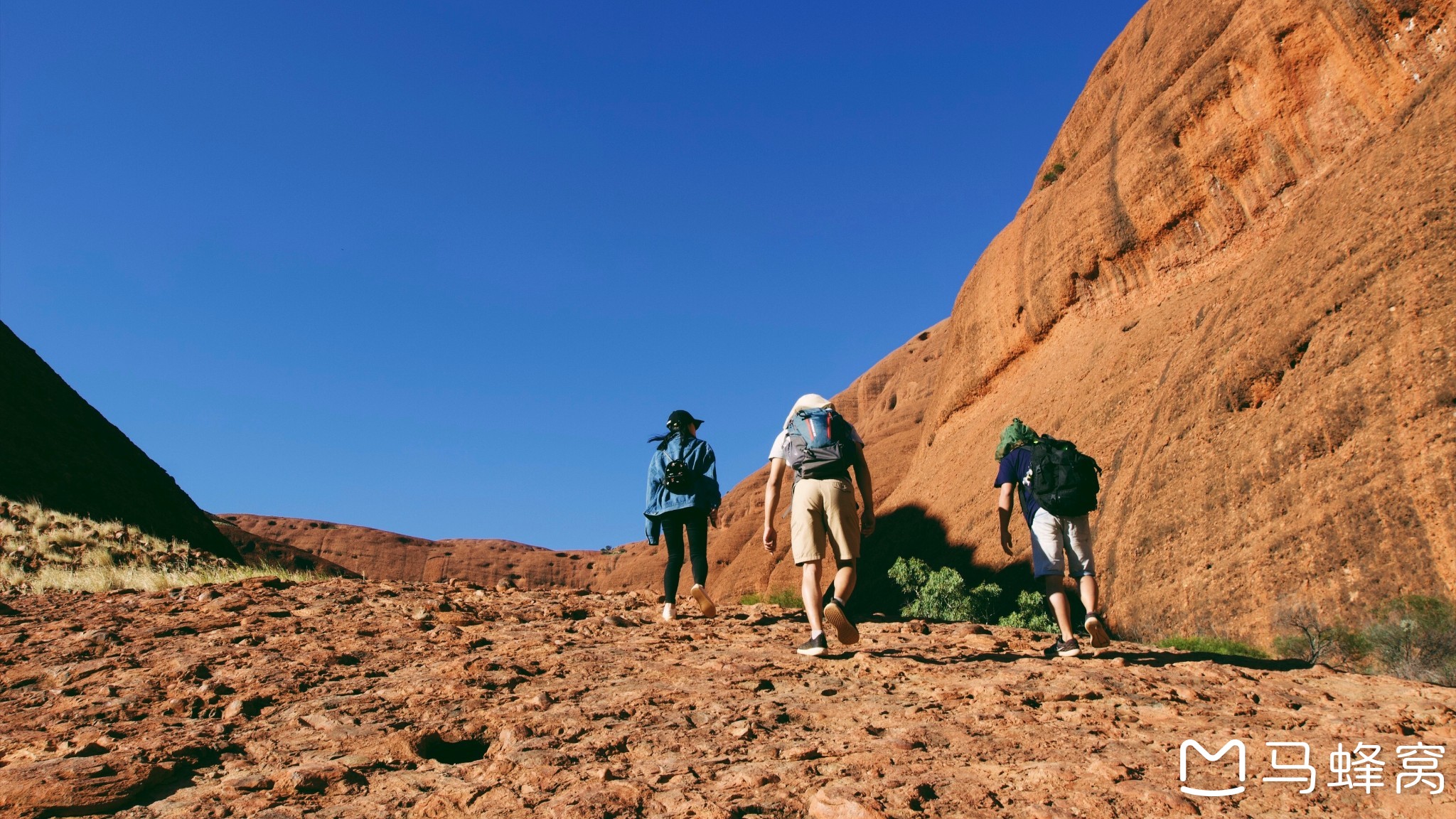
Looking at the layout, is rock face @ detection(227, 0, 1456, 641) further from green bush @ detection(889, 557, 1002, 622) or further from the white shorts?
the white shorts

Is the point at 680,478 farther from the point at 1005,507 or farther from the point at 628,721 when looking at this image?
the point at 628,721

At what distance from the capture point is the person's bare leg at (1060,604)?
5863mm

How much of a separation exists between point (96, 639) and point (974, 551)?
14.8m

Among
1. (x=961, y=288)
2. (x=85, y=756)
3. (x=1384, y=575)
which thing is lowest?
(x=85, y=756)

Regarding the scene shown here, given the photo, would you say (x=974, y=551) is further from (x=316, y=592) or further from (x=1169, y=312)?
(x=316, y=592)

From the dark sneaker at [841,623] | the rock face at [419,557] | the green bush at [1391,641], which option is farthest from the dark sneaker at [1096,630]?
the rock face at [419,557]

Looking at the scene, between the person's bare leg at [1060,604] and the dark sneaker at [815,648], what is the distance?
64.6 inches

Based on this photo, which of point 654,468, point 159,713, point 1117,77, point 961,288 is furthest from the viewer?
point 961,288

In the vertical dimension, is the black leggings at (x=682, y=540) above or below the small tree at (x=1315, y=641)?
above

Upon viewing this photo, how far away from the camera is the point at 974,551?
56.5ft

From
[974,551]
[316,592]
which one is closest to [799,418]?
[316,592]

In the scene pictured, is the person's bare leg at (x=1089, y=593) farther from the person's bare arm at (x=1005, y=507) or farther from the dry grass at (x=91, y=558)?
the dry grass at (x=91, y=558)

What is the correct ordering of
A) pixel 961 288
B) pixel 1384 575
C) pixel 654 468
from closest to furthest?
pixel 654 468 < pixel 1384 575 < pixel 961 288

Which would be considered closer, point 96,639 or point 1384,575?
point 96,639
